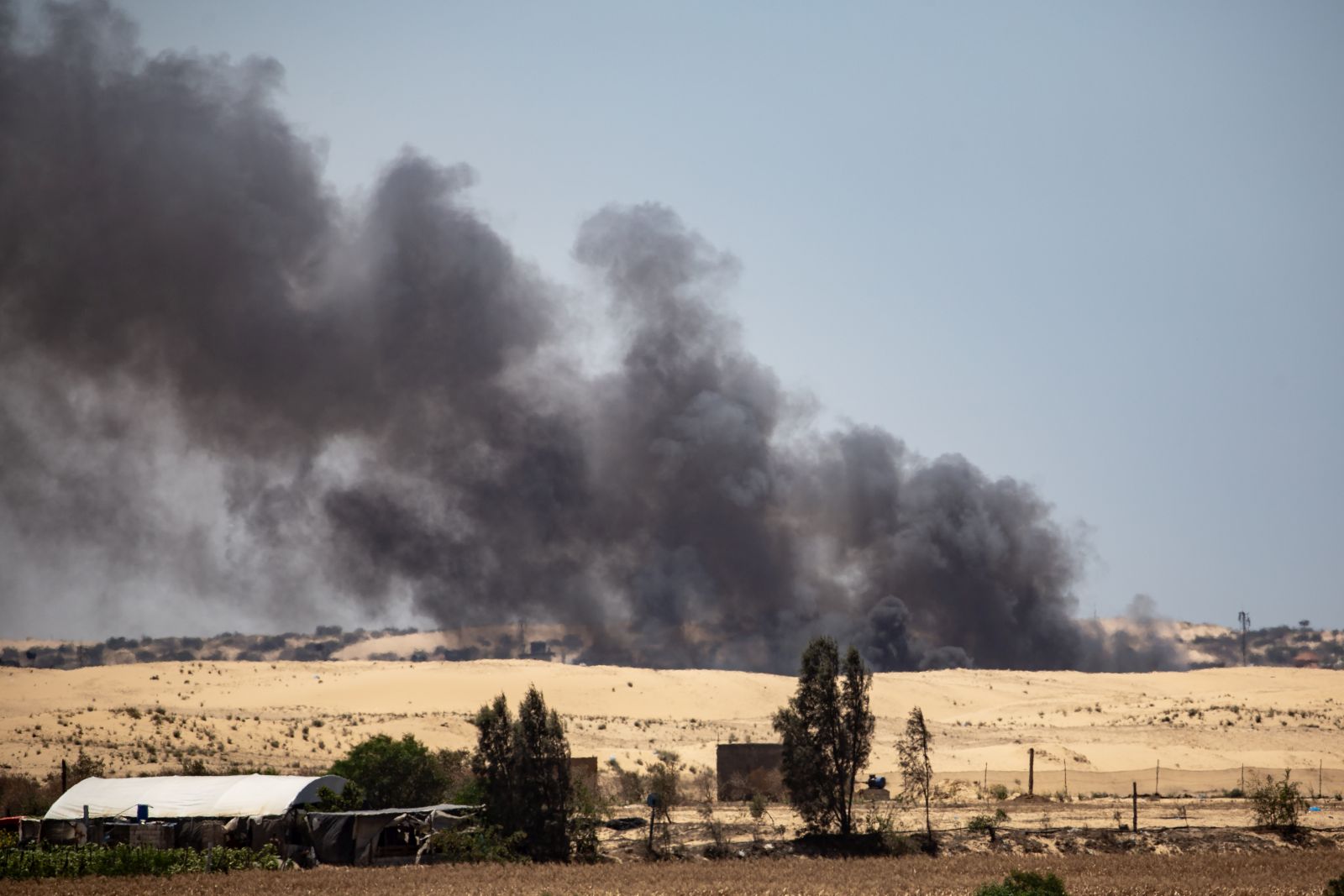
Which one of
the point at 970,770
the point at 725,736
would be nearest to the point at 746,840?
the point at 970,770

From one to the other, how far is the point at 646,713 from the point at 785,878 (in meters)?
52.4

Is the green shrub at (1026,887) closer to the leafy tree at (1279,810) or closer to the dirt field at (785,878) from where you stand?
the dirt field at (785,878)

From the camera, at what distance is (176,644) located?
16888 centimetres

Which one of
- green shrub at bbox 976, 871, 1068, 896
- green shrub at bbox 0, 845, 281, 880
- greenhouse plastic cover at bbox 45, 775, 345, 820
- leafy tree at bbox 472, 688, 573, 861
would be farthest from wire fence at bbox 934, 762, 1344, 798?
green shrub at bbox 0, 845, 281, 880

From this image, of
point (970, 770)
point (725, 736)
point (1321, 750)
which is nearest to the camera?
point (970, 770)

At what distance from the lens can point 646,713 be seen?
8381cm

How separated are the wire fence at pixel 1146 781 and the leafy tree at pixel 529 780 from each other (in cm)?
2127

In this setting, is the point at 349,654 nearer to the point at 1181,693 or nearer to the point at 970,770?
the point at 1181,693

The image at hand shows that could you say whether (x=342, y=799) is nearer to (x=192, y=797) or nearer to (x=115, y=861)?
(x=192, y=797)

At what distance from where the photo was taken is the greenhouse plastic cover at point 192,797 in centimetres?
3597

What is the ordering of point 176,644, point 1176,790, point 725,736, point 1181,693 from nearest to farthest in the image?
point 1176,790 < point 725,736 < point 1181,693 < point 176,644

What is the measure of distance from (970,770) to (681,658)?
6821 centimetres

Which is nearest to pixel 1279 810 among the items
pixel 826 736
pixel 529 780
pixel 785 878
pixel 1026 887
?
pixel 826 736

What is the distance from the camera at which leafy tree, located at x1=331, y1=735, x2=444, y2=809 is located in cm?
4181
